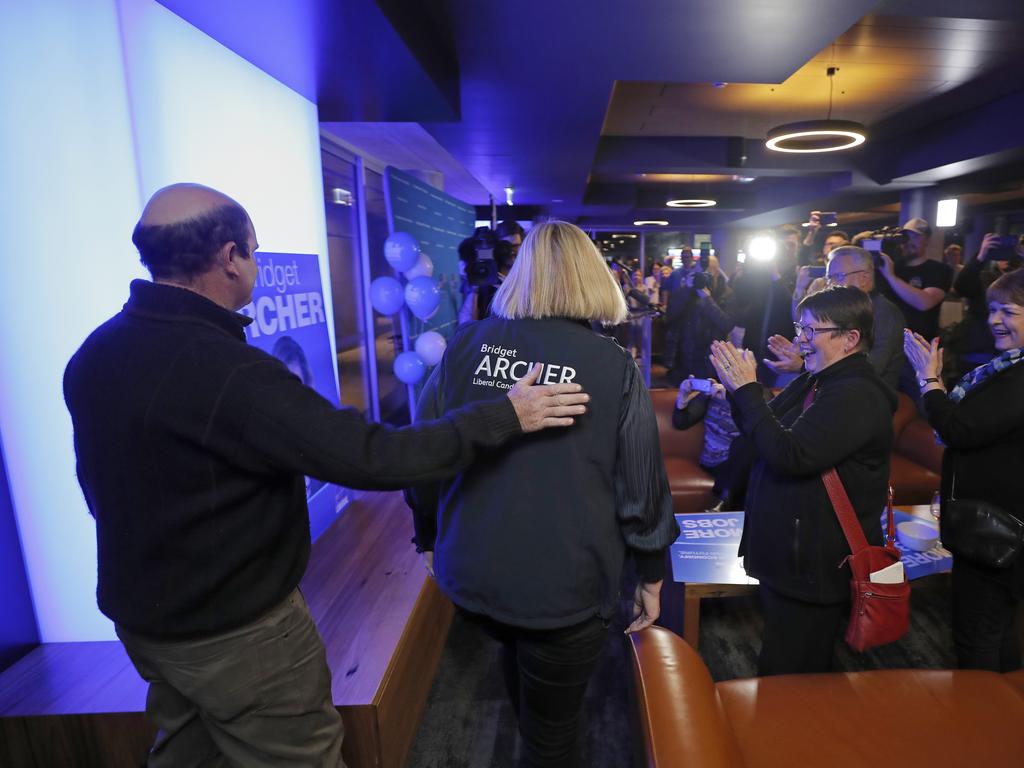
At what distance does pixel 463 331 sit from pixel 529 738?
103 centimetres

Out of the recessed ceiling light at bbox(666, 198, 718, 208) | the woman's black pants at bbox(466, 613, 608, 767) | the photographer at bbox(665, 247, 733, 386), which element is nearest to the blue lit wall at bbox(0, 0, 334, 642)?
the woman's black pants at bbox(466, 613, 608, 767)

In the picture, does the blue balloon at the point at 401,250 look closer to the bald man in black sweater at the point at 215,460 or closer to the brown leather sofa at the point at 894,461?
the brown leather sofa at the point at 894,461

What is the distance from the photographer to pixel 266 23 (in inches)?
79.3

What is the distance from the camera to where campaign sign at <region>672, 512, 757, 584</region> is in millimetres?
2303

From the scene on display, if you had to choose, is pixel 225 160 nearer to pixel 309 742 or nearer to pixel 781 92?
pixel 309 742

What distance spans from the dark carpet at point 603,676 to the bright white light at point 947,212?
744 cm

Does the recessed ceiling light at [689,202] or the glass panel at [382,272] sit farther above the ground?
the recessed ceiling light at [689,202]

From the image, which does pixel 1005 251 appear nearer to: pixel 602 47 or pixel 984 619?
pixel 602 47

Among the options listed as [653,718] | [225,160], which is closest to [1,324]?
[225,160]

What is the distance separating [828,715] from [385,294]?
3.23 meters

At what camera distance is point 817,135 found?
18.7 feet

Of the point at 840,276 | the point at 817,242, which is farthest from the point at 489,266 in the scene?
the point at 817,242

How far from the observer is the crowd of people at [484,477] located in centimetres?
106

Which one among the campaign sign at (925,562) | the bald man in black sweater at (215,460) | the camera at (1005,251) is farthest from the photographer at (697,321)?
the bald man in black sweater at (215,460)
